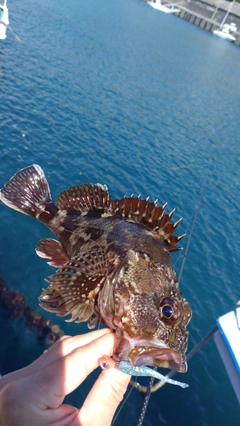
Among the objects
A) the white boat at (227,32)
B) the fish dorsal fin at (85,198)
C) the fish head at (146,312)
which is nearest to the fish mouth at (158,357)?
the fish head at (146,312)

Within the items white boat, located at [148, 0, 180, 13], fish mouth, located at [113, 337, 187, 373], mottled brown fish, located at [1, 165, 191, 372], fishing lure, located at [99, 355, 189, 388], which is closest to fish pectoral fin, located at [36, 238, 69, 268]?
mottled brown fish, located at [1, 165, 191, 372]

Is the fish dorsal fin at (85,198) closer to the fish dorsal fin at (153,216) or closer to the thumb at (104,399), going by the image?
the fish dorsal fin at (153,216)

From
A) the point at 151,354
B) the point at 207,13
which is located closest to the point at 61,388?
the point at 151,354

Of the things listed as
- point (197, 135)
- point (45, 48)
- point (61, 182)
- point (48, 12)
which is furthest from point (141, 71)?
point (61, 182)

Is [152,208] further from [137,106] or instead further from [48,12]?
[48,12]

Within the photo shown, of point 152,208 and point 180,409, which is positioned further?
point 180,409
